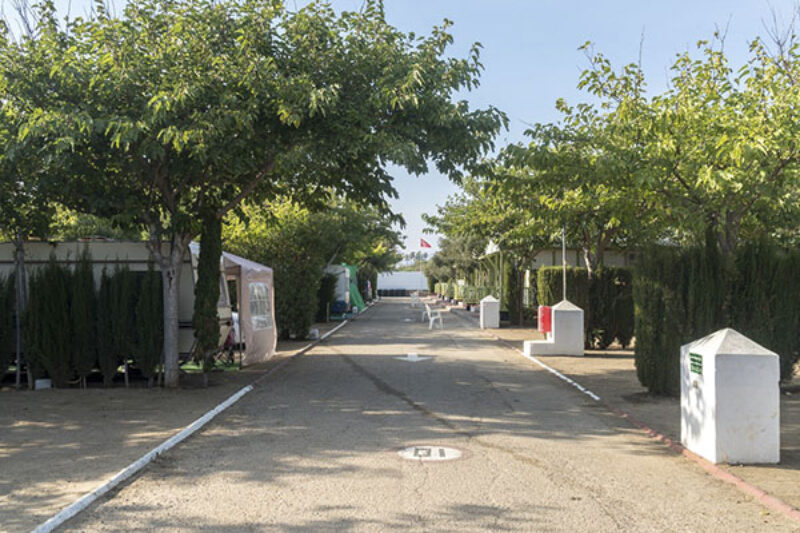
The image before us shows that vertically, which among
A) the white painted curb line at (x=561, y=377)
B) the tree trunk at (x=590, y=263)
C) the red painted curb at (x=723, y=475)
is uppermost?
the tree trunk at (x=590, y=263)

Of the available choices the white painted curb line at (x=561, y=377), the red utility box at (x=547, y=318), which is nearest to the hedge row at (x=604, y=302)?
the red utility box at (x=547, y=318)

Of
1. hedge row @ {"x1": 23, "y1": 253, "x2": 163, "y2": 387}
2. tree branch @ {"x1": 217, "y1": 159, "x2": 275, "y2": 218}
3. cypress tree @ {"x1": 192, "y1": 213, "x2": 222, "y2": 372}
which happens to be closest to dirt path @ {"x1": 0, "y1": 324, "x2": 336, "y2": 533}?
hedge row @ {"x1": 23, "y1": 253, "x2": 163, "y2": 387}

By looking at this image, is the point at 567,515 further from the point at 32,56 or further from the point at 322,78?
the point at 32,56

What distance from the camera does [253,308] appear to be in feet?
51.5

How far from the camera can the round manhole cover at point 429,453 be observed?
705 centimetres

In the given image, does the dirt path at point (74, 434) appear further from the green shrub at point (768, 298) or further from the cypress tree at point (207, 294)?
the green shrub at point (768, 298)

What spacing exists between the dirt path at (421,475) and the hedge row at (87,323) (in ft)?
8.46

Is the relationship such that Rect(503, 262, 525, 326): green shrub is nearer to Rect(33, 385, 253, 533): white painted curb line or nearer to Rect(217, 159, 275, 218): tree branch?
Rect(217, 159, 275, 218): tree branch

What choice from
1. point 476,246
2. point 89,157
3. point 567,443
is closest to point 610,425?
point 567,443

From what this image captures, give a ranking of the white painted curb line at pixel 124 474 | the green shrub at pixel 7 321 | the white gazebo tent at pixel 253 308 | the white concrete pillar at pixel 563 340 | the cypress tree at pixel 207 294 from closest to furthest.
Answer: the white painted curb line at pixel 124 474 < the green shrub at pixel 7 321 < the cypress tree at pixel 207 294 < the white gazebo tent at pixel 253 308 < the white concrete pillar at pixel 563 340

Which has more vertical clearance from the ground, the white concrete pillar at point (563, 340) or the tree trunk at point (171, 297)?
the tree trunk at point (171, 297)

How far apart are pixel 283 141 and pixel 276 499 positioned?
6805 mm

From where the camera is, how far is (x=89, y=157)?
10969mm

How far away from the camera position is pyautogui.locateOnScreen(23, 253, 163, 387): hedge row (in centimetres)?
1203
